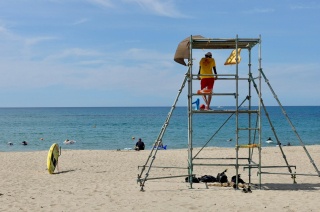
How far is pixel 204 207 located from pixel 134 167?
905cm

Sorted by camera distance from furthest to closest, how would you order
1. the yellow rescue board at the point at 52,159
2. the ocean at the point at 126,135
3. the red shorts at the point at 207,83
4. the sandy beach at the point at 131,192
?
the ocean at the point at 126,135 < the yellow rescue board at the point at 52,159 < the red shorts at the point at 207,83 < the sandy beach at the point at 131,192

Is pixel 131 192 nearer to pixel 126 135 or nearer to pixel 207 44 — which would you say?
pixel 207 44

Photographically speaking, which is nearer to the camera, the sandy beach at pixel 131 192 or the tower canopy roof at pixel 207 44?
the sandy beach at pixel 131 192

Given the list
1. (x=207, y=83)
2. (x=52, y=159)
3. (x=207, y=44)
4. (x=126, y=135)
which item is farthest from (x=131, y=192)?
(x=126, y=135)

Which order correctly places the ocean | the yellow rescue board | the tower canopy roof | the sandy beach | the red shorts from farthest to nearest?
the ocean < the yellow rescue board < the red shorts < the tower canopy roof < the sandy beach

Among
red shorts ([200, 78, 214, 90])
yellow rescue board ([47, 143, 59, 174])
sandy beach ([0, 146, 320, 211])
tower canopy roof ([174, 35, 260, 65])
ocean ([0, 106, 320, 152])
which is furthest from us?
ocean ([0, 106, 320, 152])

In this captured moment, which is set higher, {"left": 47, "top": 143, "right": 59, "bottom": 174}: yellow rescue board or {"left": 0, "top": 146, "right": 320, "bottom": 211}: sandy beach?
{"left": 47, "top": 143, "right": 59, "bottom": 174}: yellow rescue board

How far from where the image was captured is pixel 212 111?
41.9 feet

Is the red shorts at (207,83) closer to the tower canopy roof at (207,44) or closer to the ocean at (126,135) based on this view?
the tower canopy roof at (207,44)

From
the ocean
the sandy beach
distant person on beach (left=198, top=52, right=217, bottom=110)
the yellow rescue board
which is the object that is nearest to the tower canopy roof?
distant person on beach (left=198, top=52, right=217, bottom=110)

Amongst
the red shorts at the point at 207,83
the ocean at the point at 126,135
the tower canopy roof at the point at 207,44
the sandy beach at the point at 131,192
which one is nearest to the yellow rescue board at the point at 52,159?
the sandy beach at the point at 131,192

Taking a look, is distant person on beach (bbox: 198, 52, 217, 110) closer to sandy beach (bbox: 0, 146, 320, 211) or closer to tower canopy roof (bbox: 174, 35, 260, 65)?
tower canopy roof (bbox: 174, 35, 260, 65)

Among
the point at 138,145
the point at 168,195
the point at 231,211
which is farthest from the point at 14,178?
the point at 138,145

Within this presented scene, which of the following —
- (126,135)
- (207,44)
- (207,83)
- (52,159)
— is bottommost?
(126,135)
